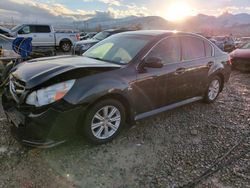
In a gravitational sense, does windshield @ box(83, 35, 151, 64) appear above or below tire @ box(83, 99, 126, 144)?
above

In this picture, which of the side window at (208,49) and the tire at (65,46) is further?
the tire at (65,46)

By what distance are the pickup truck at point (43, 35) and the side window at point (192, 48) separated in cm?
1219

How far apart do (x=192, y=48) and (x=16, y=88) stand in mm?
3309

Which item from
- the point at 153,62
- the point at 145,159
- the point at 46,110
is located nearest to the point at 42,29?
the point at 153,62

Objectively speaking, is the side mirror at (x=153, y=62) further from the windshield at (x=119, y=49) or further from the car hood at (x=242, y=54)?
the car hood at (x=242, y=54)

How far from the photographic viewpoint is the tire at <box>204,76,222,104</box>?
18.0 ft

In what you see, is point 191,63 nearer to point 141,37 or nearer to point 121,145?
point 141,37

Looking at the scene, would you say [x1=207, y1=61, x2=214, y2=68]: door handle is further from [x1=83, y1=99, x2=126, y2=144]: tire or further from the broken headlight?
the broken headlight

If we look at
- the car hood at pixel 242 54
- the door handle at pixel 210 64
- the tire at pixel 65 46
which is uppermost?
the tire at pixel 65 46

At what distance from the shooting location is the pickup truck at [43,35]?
585 inches

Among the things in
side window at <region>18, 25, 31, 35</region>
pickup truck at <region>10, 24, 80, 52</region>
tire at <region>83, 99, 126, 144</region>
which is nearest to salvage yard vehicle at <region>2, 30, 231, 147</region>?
tire at <region>83, 99, 126, 144</region>

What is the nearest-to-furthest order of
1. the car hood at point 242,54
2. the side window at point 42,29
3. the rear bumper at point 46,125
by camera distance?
the rear bumper at point 46,125 < the car hood at point 242,54 < the side window at point 42,29

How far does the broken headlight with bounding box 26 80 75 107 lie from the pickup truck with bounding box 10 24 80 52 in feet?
42.3

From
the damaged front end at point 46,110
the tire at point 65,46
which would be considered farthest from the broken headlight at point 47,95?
the tire at point 65,46
